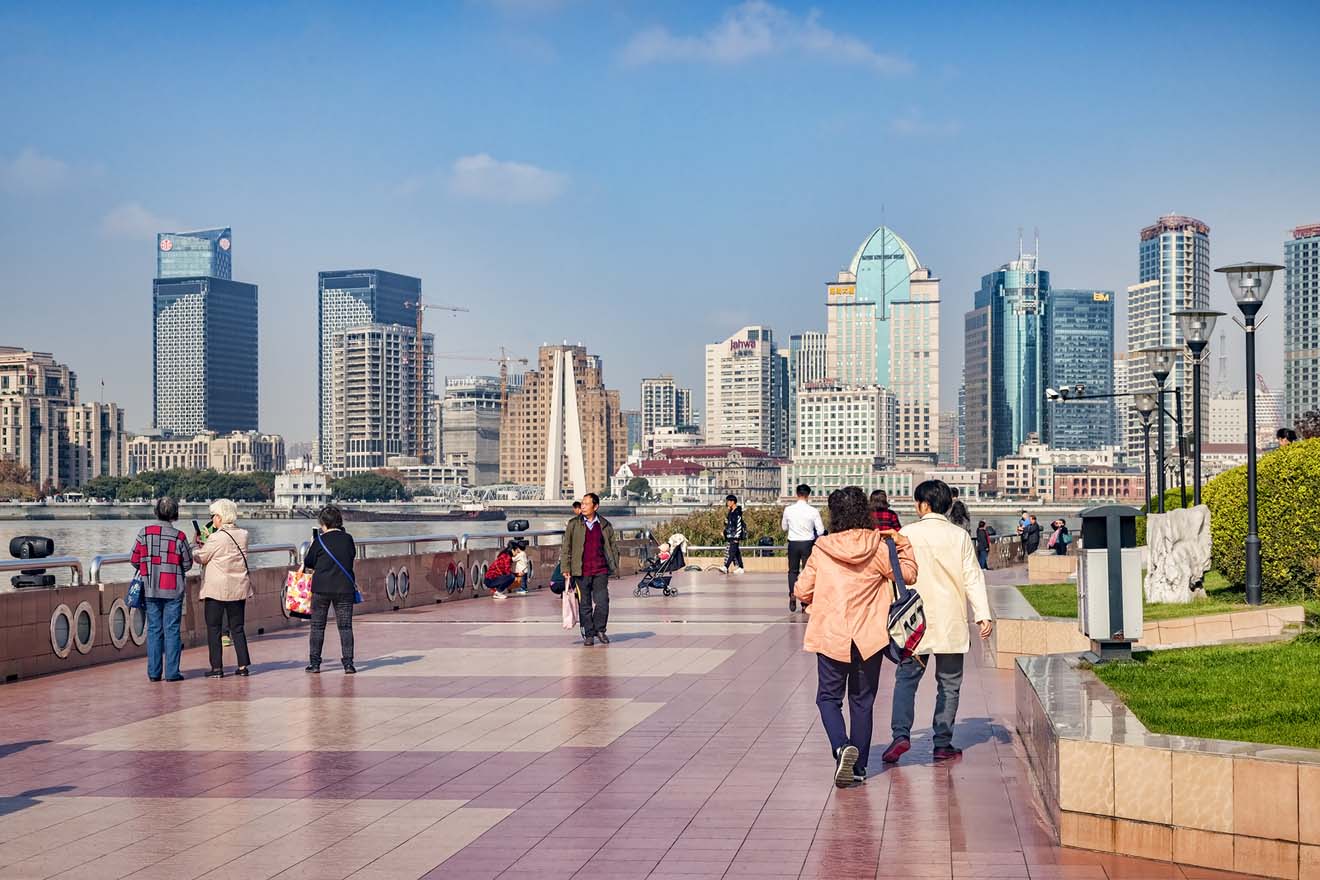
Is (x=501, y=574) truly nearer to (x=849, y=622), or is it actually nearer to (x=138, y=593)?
(x=138, y=593)

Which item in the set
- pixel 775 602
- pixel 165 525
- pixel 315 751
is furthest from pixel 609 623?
pixel 315 751

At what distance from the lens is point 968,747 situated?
9781 millimetres

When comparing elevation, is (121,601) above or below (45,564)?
below

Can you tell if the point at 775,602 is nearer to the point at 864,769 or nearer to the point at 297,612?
the point at 297,612

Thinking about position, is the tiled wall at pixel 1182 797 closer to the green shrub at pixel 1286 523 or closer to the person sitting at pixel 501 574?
the green shrub at pixel 1286 523

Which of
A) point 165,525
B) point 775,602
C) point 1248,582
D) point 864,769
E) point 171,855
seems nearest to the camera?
point 171,855

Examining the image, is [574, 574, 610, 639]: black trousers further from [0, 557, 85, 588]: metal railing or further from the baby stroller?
the baby stroller

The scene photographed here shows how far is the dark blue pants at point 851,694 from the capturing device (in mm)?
8438

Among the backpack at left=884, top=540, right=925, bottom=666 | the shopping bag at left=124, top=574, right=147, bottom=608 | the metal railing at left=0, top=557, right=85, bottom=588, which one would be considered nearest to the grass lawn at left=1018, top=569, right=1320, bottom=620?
the backpack at left=884, top=540, right=925, bottom=666

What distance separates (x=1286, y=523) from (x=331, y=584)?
1002 cm

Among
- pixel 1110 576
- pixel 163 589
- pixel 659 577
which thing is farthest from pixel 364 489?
pixel 1110 576

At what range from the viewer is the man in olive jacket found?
16156mm

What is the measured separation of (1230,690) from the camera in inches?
341

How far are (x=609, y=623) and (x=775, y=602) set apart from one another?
433 centimetres
